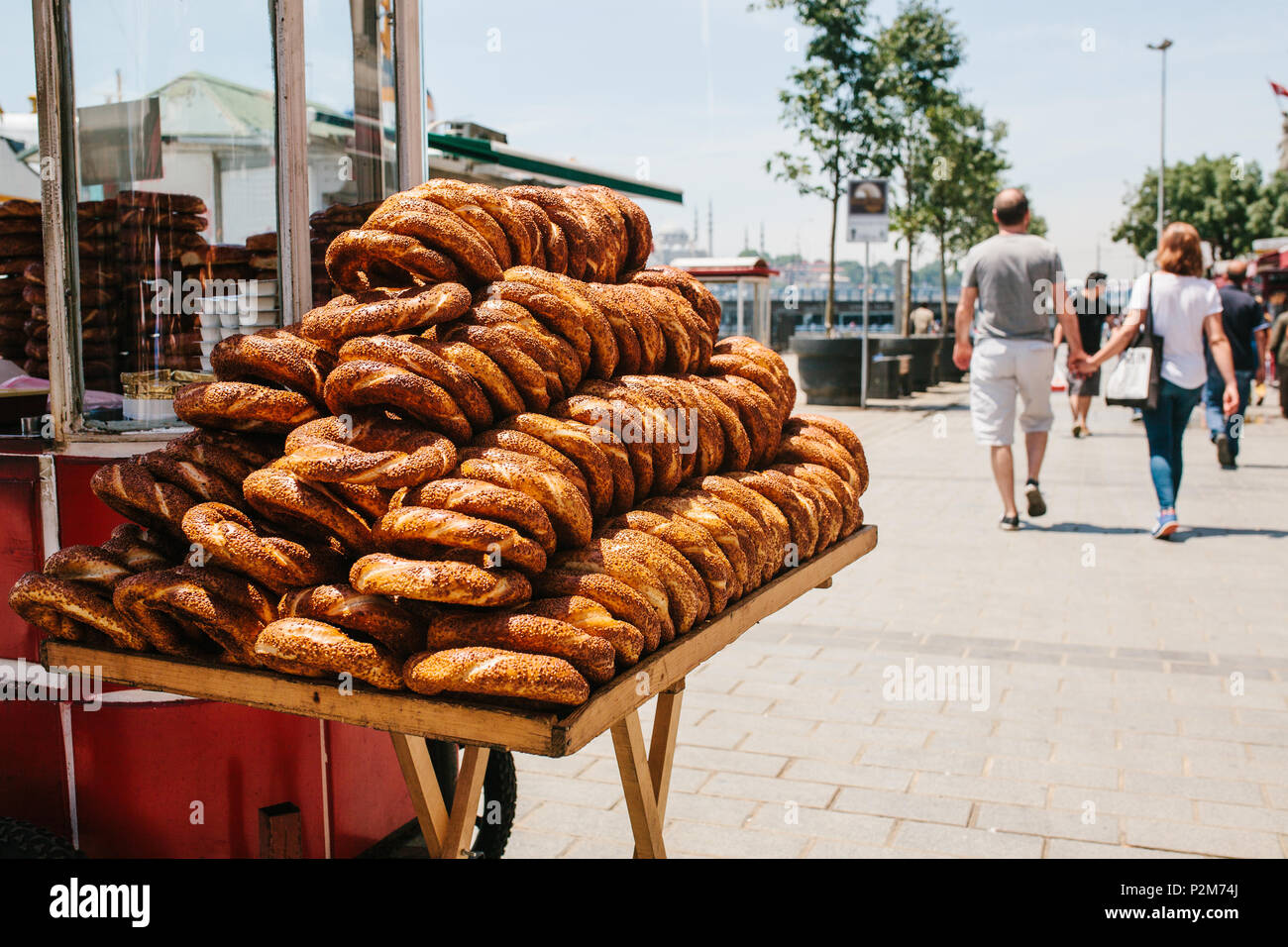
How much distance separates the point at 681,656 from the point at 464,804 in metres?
0.96

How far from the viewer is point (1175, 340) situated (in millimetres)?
8125

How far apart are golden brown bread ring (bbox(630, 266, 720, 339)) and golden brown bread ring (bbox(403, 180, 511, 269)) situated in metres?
0.65

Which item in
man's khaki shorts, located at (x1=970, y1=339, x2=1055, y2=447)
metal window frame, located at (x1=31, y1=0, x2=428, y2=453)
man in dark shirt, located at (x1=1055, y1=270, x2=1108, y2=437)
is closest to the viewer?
metal window frame, located at (x1=31, y1=0, x2=428, y2=453)

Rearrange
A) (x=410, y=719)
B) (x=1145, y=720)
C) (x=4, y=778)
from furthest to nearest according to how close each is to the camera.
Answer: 1. (x=1145, y=720)
2. (x=4, y=778)
3. (x=410, y=719)

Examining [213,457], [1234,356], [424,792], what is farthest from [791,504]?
[1234,356]

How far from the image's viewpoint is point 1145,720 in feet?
16.0

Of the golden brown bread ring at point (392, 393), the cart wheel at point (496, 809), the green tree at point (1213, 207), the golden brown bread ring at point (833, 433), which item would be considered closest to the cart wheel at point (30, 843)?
the cart wheel at point (496, 809)

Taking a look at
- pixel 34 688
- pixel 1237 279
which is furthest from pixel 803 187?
pixel 34 688

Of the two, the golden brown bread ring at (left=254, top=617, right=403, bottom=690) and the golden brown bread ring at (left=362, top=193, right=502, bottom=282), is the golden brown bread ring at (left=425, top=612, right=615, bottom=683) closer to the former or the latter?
the golden brown bread ring at (left=254, top=617, right=403, bottom=690)

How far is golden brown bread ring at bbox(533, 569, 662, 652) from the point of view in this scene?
2166 millimetres

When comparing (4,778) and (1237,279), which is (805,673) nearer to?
(4,778)

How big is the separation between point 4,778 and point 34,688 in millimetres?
338

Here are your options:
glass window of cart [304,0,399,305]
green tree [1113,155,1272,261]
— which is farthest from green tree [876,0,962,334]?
green tree [1113,155,1272,261]

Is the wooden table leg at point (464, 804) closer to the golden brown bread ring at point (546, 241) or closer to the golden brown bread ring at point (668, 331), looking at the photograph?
the golden brown bread ring at point (668, 331)
